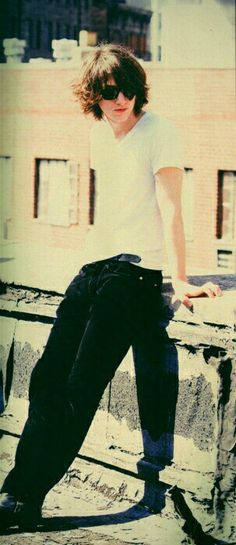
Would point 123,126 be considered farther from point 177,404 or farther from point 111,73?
point 177,404

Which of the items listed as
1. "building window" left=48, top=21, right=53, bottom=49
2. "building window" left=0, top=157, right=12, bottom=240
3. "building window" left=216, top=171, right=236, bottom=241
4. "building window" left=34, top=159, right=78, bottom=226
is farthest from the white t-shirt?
"building window" left=216, top=171, right=236, bottom=241

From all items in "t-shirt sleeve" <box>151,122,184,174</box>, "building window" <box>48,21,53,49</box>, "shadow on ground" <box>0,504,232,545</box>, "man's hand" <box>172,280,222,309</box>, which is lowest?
"shadow on ground" <box>0,504,232,545</box>

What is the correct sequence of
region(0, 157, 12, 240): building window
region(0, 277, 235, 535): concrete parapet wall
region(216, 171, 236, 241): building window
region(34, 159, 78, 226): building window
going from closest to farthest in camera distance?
region(0, 277, 235, 535): concrete parapet wall
region(0, 157, 12, 240): building window
region(34, 159, 78, 226): building window
region(216, 171, 236, 241): building window

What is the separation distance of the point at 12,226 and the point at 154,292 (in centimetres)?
106

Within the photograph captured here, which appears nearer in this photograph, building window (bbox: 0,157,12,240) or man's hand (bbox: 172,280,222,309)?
man's hand (bbox: 172,280,222,309)

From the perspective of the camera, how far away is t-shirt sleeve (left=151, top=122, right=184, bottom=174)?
10.2ft

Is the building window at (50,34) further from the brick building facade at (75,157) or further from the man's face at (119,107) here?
the man's face at (119,107)

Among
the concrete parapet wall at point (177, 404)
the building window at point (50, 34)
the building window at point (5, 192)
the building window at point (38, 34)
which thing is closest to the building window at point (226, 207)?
the building window at point (38, 34)

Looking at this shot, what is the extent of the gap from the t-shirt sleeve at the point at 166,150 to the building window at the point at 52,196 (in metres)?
0.77

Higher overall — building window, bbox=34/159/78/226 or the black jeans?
building window, bbox=34/159/78/226

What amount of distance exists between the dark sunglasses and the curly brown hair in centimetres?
1

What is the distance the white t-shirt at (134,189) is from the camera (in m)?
3.15

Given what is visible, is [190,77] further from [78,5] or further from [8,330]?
[8,330]

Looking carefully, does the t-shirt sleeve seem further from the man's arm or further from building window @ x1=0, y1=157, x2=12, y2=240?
building window @ x1=0, y1=157, x2=12, y2=240
